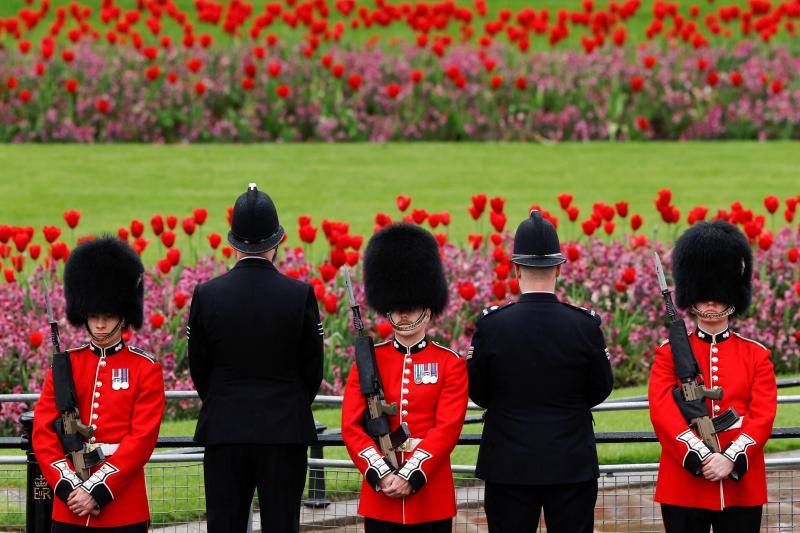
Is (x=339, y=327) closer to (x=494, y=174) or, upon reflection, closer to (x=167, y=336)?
(x=167, y=336)

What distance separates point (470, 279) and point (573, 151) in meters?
6.59

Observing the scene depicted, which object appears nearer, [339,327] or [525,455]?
[525,455]

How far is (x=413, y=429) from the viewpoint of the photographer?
245 inches

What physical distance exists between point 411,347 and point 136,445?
45.6 inches

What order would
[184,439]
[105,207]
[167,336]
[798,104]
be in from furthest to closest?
[798,104], [105,207], [167,336], [184,439]

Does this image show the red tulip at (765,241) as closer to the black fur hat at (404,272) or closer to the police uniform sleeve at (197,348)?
the black fur hat at (404,272)

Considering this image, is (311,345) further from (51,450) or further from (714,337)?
(714,337)

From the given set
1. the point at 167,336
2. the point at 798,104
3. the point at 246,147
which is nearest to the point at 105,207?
the point at 246,147

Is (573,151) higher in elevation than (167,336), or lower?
higher

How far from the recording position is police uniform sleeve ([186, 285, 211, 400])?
21.0 feet

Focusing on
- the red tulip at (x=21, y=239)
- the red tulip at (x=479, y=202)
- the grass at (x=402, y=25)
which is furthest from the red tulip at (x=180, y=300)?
the grass at (x=402, y=25)

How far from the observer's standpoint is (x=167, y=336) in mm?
10188

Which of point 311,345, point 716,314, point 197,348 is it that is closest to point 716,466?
point 716,314

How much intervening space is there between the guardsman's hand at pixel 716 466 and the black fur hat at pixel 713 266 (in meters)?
0.71
